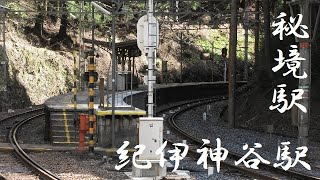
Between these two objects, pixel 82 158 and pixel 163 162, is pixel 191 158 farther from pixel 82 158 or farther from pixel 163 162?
pixel 163 162

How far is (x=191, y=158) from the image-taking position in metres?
13.9

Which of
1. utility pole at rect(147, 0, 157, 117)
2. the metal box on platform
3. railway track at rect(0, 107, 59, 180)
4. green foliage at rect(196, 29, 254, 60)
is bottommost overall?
railway track at rect(0, 107, 59, 180)

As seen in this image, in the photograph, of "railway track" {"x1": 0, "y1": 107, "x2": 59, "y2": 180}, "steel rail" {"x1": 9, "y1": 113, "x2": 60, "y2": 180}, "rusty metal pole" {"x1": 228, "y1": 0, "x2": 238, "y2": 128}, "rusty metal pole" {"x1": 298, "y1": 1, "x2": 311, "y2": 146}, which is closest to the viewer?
"steel rail" {"x1": 9, "y1": 113, "x2": 60, "y2": 180}

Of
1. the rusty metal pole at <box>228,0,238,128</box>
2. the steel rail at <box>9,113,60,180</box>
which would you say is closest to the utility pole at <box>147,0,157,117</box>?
the steel rail at <box>9,113,60,180</box>

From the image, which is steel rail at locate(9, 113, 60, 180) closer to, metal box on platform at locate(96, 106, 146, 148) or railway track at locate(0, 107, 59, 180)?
railway track at locate(0, 107, 59, 180)

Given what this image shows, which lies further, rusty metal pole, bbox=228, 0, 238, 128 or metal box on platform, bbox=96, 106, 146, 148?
rusty metal pole, bbox=228, 0, 238, 128

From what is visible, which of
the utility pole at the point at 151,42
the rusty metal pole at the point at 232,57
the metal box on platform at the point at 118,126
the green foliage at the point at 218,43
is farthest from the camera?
the green foliage at the point at 218,43

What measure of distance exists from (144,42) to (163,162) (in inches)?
82.9

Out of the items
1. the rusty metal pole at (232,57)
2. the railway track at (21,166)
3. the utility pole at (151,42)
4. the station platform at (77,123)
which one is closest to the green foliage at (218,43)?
the rusty metal pole at (232,57)

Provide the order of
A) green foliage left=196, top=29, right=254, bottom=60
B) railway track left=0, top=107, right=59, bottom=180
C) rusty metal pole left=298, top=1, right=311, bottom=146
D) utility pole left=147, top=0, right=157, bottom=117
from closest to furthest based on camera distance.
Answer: utility pole left=147, top=0, right=157, bottom=117 < railway track left=0, top=107, right=59, bottom=180 < rusty metal pole left=298, top=1, right=311, bottom=146 < green foliage left=196, top=29, right=254, bottom=60

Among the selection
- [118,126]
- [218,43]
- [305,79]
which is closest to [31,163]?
[118,126]

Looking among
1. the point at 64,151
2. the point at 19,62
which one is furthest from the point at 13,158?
→ the point at 19,62

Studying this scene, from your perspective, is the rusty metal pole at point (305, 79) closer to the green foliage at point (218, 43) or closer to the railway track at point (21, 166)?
the railway track at point (21, 166)

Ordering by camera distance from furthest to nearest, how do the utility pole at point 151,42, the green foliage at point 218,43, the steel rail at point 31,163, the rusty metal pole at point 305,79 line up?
the green foliage at point 218,43
the rusty metal pole at point 305,79
the steel rail at point 31,163
the utility pole at point 151,42
